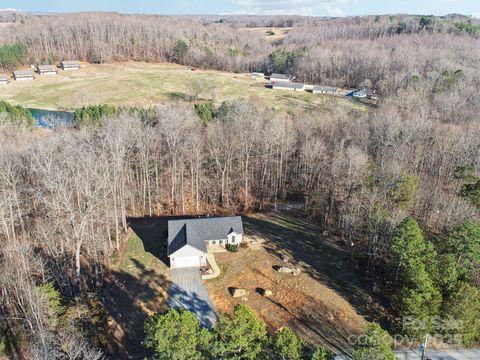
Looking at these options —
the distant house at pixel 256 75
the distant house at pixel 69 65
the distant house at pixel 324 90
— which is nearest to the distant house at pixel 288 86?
the distant house at pixel 324 90

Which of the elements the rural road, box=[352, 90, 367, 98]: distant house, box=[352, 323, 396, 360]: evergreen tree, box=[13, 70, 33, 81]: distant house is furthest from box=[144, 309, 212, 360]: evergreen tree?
box=[13, 70, 33, 81]: distant house

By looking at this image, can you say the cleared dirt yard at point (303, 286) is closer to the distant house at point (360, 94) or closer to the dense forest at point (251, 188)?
the dense forest at point (251, 188)

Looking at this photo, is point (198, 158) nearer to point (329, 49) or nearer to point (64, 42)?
point (329, 49)

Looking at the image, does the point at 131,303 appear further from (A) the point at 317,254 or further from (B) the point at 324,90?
(B) the point at 324,90

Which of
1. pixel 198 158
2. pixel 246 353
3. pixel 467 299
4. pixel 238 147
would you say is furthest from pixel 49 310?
pixel 238 147

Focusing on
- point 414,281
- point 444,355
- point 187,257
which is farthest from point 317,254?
point 444,355

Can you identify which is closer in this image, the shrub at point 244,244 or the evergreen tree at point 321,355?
the evergreen tree at point 321,355
